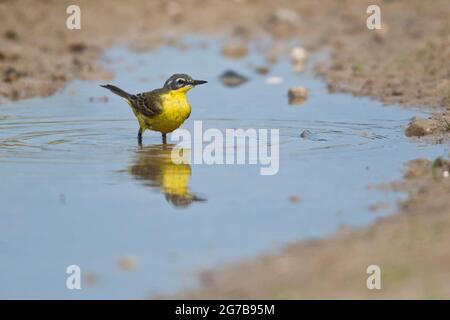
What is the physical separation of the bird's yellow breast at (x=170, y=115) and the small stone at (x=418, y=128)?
8.00 ft

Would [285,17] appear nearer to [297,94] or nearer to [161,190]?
[297,94]

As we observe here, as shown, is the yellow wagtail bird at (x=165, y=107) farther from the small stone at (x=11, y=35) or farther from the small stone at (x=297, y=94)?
the small stone at (x=11, y=35)

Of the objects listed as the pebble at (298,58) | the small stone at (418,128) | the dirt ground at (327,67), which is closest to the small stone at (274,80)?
the dirt ground at (327,67)

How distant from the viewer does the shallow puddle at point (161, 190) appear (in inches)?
260

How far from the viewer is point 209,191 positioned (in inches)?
334

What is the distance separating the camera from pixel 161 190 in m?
8.62

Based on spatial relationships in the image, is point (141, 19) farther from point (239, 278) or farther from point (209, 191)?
point (239, 278)

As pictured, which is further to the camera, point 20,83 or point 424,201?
point 20,83

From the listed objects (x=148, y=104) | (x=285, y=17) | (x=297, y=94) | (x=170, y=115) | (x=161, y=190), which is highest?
(x=285, y=17)

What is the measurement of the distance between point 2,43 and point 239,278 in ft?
38.6

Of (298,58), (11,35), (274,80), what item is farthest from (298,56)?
(11,35)

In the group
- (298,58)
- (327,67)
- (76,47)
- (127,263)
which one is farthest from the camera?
(76,47)

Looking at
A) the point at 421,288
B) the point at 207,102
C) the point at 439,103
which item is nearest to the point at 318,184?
the point at 421,288

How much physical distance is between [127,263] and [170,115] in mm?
4740
